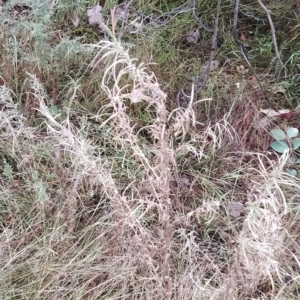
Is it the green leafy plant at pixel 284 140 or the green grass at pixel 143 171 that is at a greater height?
the green grass at pixel 143 171

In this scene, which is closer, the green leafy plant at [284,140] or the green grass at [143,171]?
the green grass at [143,171]

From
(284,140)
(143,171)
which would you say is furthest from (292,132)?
(143,171)

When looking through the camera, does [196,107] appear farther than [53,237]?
Yes

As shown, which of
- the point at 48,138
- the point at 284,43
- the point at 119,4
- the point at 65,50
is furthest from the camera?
the point at 119,4

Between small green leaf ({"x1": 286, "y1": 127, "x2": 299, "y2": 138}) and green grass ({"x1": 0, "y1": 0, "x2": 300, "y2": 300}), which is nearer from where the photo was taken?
green grass ({"x1": 0, "y1": 0, "x2": 300, "y2": 300})

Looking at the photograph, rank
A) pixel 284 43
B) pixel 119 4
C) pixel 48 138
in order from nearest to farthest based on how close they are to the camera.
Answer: pixel 48 138 < pixel 284 43 < pixel 119 4

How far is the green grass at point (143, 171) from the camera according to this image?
1382 mm

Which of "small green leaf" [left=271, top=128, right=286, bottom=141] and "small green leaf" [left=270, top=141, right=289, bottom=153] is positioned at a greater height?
"small green leaf" [left=271, top=128, right=286, bottom=141]

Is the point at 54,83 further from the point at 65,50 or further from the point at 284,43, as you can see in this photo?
the point at 284,43

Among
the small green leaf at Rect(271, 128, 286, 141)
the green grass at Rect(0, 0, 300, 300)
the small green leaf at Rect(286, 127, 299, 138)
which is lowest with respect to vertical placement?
the small green leaf at Rect(286, 127, 299, 138)

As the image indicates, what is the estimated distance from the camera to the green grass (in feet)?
4.53

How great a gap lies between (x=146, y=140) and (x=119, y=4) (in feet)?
2.59

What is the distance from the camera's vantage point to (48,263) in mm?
1659

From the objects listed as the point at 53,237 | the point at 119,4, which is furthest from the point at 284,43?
the point at 53,237
